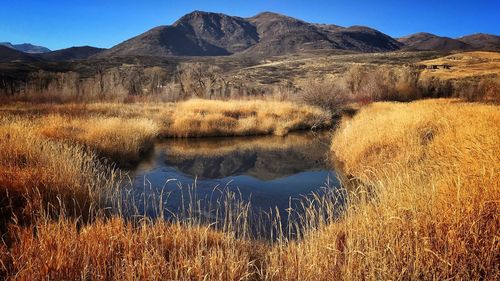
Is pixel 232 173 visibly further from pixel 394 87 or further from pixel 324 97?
pixel 394 87

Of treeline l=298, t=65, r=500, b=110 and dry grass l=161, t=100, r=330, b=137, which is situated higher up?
treeline l=298, t=65, r=500, b=110

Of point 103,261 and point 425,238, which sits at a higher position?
point 425,238

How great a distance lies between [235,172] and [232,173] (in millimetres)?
185

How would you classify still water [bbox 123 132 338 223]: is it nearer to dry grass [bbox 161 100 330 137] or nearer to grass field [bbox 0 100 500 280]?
dry grass [bbox 161 100 330 137]

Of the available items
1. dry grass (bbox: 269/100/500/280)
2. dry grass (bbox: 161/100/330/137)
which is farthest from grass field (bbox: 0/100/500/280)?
dry grass (bbox: 161/100/330/137)

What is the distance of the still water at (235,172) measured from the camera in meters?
10.5

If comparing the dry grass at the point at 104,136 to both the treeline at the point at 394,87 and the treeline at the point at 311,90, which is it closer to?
the treeline at the point at 311,90

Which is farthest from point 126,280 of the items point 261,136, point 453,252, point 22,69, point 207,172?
point 22,69

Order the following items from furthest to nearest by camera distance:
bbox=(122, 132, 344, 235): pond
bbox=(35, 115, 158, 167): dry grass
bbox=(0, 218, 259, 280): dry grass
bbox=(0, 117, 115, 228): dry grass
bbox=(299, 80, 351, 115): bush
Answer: bbox=(299, 80, 351, 115): bush < bbox=(35, 115, 158, 167): dry grass < bbox=(122, 132, 344, 235): pond < bbox=(0, 117, 115, 228): dry grass < bbox=(0, 218, 259, 280): dry grass

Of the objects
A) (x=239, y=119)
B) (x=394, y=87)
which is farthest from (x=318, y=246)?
(x=394, y=87)

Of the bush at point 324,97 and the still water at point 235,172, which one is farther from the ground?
the bush at point 324,97

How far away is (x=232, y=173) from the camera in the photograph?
48.9ft

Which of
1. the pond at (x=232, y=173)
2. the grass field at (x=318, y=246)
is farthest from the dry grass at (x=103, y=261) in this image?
the pond at (x=232, y=173)

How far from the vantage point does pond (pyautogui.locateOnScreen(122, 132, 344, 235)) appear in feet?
33.6
